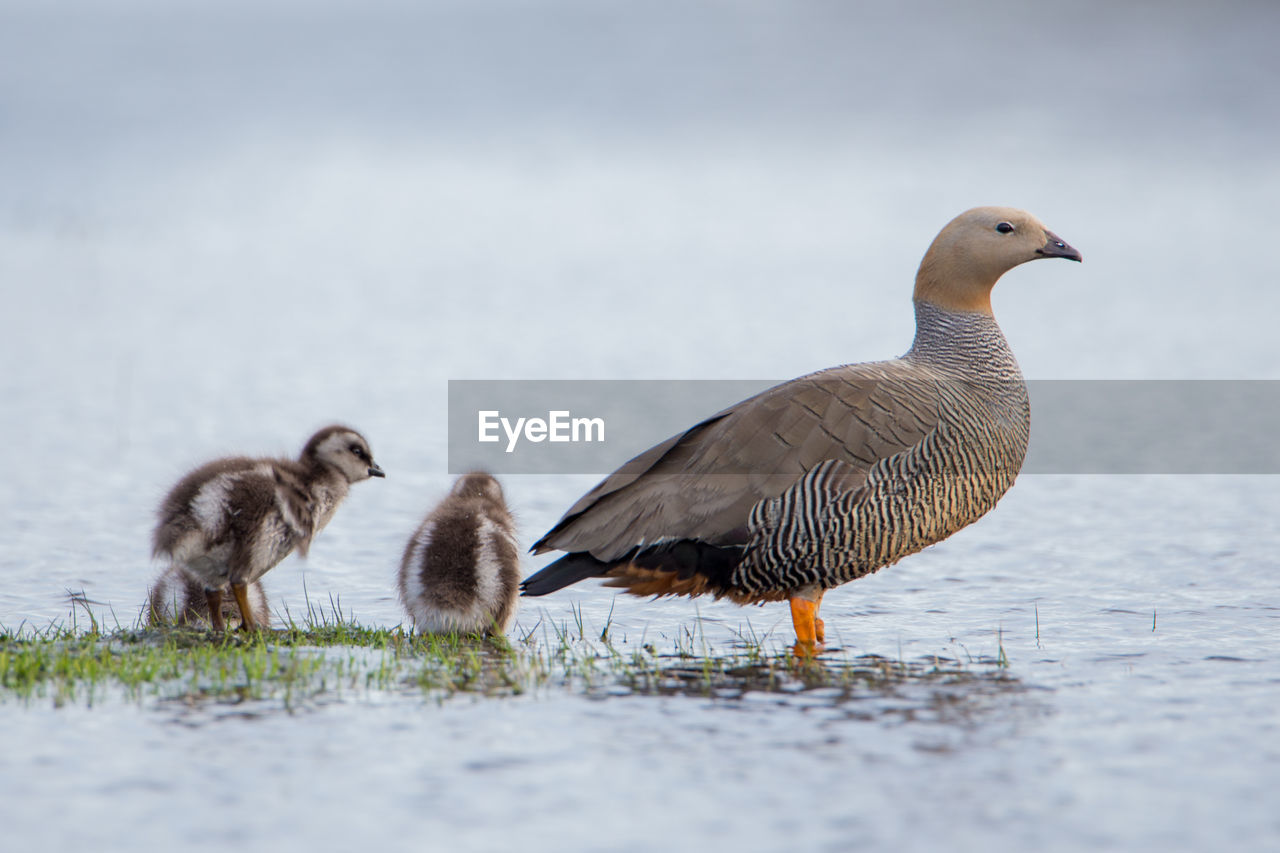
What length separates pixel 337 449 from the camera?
27.6ft

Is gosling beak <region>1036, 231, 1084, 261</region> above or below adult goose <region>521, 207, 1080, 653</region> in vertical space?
above

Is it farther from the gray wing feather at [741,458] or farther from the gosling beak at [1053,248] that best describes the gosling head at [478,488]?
the gosling beak at [1053,248]

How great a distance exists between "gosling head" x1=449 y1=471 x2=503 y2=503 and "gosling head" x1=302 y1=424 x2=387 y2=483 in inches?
23.3

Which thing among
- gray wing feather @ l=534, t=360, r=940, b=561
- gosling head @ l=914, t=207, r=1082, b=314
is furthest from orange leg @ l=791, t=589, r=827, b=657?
gosling head @ l=914, t=207, r=1082, b=314

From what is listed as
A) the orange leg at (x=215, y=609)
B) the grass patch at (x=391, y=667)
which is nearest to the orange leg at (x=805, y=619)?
the grass patch at (x=391, y=667)

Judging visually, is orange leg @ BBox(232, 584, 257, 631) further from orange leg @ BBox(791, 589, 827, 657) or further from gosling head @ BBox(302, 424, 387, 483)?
orange leg @ BBox(791, 589, 827, 657)

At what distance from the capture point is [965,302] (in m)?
8.99

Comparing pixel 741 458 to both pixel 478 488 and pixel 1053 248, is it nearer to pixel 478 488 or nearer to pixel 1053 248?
pixel 478 488

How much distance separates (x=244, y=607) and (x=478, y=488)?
1649 mm

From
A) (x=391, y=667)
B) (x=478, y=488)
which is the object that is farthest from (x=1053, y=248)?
(x=391, y=667)

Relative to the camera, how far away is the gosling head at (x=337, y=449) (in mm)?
8391

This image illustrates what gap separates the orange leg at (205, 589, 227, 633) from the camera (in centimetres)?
772

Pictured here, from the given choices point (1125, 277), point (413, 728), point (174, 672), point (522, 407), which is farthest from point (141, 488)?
point (1125, 277)

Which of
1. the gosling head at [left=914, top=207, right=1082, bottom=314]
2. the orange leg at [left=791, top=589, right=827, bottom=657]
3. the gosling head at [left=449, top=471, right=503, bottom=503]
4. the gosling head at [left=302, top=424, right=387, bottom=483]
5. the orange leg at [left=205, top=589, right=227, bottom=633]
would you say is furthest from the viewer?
the gosling head at [left=914, top=207, right=1082, bottom=314]
